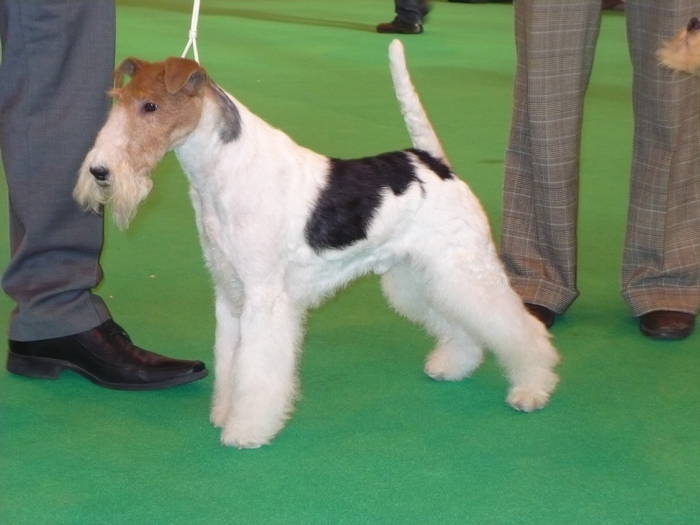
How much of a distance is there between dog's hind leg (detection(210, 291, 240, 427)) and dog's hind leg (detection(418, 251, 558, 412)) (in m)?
0.53

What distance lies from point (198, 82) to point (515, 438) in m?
1.16

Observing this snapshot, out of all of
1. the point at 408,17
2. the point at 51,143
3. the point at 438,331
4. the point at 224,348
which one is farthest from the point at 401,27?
the point at 224,348

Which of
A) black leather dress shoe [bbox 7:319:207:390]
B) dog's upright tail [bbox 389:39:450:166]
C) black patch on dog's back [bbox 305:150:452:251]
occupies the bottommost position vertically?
black leather dress shoe [bbox 7:319:207:390]

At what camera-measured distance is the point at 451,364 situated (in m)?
2.94

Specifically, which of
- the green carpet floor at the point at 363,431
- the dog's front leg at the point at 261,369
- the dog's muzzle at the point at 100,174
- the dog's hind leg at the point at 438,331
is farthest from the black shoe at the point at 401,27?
the dog's muzzle at the point at 100,174

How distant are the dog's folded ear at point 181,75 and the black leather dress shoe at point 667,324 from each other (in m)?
1.67

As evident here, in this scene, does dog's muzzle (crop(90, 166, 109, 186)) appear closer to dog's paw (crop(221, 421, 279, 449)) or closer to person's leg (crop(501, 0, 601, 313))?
dog's paw (crop(221, 421, 279, 449))

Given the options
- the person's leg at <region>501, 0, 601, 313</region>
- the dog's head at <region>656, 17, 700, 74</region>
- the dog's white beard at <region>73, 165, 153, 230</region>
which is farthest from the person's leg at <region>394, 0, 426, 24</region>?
the dog's white beard at <region>73, 165, 153, 230</region>

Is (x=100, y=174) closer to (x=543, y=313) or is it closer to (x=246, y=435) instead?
(x=246, y=435)

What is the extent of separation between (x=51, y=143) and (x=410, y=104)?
0.95 meters

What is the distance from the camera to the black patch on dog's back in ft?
8.45

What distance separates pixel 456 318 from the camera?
2.76 meters

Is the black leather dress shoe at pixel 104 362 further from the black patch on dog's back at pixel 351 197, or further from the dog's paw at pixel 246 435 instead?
the black patch on dog's back at pixel 351 197

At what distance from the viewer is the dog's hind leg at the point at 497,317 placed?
8.82 feet
